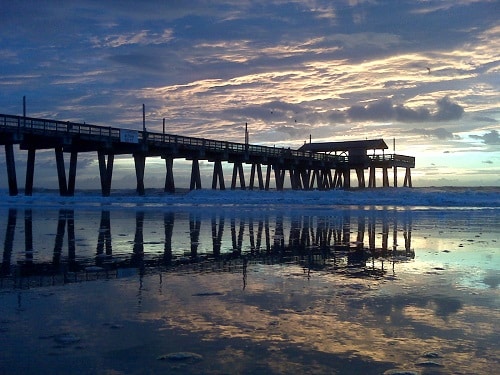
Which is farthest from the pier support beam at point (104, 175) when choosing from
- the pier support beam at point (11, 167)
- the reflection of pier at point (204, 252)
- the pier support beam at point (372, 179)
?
the pier support beam at point (372, 179)

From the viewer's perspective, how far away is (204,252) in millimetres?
8742

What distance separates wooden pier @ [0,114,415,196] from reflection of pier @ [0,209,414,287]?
22.1 meters

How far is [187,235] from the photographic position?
11.5 metres

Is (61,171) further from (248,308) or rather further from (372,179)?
(372,179)

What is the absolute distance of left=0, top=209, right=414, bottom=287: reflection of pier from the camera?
6.96 metres

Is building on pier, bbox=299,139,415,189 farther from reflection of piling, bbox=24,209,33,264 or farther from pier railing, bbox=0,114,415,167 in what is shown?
reflection of piling, bbox=24,209,33,264

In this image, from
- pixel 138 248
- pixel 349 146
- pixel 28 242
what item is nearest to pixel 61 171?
pixel 28 242

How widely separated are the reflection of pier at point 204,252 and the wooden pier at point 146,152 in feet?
72.6

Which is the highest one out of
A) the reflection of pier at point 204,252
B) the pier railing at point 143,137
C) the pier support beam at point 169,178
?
the pier railing at point 143,137

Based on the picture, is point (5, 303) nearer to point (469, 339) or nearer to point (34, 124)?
point (469, 339)

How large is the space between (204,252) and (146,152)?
33.3 metres

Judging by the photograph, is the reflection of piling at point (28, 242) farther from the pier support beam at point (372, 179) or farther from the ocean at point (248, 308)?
the pier support beam at point (372, 179)

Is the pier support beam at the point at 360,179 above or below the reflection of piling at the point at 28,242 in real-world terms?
above

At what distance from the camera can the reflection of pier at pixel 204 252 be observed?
6961 millimetres
